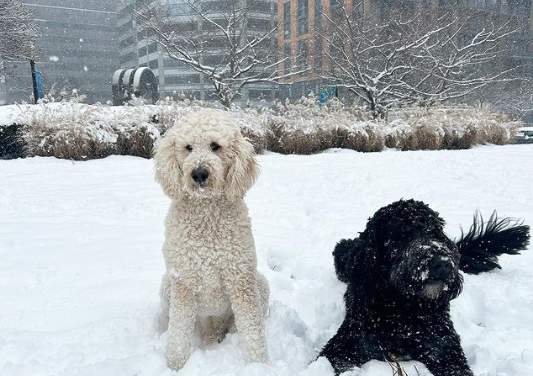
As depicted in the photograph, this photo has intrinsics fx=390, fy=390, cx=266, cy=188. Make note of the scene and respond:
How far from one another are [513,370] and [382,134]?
377 inches

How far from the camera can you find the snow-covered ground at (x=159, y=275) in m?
2.11

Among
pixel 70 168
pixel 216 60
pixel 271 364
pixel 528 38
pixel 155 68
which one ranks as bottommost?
pixel 271 364

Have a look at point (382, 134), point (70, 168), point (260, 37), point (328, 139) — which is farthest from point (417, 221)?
point (260, 37)

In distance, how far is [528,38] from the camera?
23609 mm

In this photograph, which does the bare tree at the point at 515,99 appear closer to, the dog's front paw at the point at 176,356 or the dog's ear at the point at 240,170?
the dog's ear at the point at 240,170

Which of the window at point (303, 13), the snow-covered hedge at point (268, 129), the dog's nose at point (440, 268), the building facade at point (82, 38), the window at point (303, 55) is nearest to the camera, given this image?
the dog's nose at point (440, 268)

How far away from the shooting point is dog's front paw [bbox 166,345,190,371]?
206 centimetres

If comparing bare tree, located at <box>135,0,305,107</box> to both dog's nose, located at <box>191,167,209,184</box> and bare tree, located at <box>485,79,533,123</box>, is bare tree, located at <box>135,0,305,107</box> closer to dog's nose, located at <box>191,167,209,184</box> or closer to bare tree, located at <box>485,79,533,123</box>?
dog's nose, located at <box>191,167,209,184</box>

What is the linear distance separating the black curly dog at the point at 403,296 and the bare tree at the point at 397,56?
13.4 meters

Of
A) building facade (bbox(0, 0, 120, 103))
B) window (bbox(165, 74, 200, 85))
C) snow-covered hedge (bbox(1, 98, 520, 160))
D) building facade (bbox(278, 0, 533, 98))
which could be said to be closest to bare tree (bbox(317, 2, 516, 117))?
building facade (bbox(278, 0, 533, 98))

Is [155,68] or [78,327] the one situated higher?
[155,68]

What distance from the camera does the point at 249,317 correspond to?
210cm

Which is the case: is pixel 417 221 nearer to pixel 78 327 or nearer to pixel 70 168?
pixel 78 327

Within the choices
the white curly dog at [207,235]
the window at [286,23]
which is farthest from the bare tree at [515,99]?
the white curly dog at [207,235]
